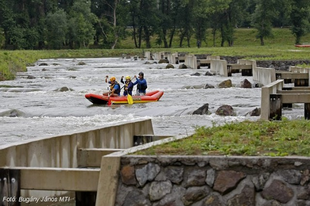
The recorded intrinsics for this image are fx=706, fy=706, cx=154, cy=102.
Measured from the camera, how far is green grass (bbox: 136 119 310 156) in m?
7.89

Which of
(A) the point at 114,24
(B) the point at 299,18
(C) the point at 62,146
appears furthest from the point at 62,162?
(B) the point at 299,18

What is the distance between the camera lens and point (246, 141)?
8.80 meters

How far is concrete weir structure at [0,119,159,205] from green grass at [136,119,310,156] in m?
0.92

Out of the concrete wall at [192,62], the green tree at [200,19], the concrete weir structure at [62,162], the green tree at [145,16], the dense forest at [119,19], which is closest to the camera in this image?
the concrete weir structure at [62,162]

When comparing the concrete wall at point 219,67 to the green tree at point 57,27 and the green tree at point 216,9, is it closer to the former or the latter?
the green tree at point 57,27

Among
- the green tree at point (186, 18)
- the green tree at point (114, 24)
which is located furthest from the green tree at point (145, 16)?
the green tree at point (186, 18)

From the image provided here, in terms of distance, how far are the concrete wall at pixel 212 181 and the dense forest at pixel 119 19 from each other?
96.1 m

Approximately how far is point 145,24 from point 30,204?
358 ft

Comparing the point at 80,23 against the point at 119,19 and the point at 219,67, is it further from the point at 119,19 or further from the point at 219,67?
the point at 219,67

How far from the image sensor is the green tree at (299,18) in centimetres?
11312

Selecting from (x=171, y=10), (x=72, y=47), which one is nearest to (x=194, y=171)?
(x=72, y=47)

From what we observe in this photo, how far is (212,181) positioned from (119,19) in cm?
10845

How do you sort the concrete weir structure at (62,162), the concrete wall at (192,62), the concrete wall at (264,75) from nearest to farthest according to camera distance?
the concrete weir structure at (62,162), the concrete wall at (264,75), the concrete wall at (192,62)

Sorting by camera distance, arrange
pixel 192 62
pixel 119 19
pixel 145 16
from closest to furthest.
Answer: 1. pixel 192 62
2. pixel 119 19
3. pixel 145 16
